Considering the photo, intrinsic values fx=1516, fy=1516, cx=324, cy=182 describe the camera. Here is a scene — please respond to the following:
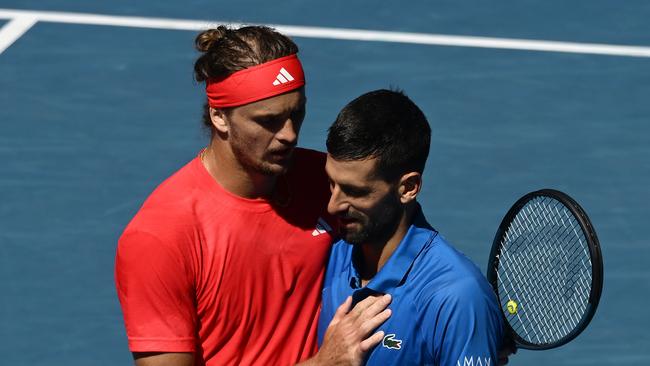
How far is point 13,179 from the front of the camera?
11016mm

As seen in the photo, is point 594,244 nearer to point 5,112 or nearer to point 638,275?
point 638,275

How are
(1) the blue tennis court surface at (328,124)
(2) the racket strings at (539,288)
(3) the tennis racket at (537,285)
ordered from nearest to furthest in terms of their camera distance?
(3) the tennis racket at (537,285) < (2) the racket strings at (539,288) < (1) the blue tennis court surface at (328,124)

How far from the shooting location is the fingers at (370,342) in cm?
550

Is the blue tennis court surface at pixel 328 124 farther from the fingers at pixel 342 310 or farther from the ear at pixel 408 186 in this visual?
the ear at pixel 408 186

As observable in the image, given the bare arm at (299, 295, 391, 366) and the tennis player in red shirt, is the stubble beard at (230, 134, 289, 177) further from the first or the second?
the bare arm at (299, 295, 391, 366)

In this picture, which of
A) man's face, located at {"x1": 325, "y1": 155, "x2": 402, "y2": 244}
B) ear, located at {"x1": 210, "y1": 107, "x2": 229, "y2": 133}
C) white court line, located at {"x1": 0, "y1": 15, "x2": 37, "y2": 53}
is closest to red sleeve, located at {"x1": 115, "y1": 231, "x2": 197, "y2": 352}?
ear, located at {"x1": 210, "y1": 107, "x2": 229, "y2": 133}

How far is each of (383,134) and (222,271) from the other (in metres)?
0.84

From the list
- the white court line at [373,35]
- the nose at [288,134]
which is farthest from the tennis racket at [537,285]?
the white court line at [373,35]

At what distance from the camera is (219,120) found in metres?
5.79

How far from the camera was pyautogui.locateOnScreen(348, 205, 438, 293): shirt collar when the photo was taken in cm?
558

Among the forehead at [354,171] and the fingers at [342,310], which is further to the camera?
the fingers at [342,310]

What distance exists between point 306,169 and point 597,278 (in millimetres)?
1234

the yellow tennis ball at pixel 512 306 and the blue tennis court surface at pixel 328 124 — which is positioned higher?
the yellow tennis ball at pixel 512 306

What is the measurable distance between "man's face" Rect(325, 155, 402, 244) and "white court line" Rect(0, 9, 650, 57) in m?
7.44
